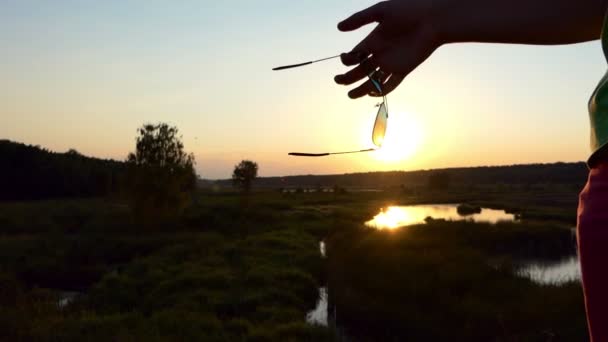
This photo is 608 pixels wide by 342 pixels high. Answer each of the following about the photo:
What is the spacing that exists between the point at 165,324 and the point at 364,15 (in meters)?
12.6

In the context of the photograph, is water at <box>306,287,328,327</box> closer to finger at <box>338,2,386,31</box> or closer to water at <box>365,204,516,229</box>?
finger at <box>338,2,386,31</box>

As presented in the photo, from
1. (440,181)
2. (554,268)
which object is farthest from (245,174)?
(440,181)

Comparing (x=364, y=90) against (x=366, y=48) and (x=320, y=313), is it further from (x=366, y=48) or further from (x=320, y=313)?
(x=320, y=313)

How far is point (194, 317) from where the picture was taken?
518 inches

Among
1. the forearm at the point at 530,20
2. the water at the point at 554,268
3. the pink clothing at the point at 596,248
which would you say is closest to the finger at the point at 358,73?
the forearm at the point at 530,20

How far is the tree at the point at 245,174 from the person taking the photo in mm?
74000

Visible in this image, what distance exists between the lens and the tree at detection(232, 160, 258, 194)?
Answer: 2913 inches

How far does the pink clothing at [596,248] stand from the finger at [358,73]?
103cm

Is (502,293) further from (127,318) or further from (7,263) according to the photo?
(7,263)

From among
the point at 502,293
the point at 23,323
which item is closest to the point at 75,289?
the point at 23,323

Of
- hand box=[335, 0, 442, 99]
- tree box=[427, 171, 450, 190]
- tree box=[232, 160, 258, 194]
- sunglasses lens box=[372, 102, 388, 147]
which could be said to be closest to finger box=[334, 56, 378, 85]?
hand box=[335, 0, 442, 99]

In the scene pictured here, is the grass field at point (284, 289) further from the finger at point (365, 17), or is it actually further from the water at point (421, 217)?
the water at point (421, 217)

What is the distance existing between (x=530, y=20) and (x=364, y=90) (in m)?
0.71

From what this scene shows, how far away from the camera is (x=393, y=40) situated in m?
1.59
